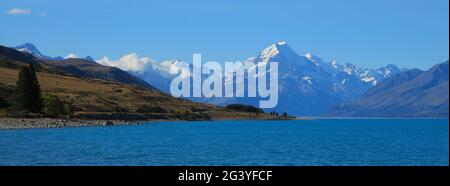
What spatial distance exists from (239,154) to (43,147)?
29.3 metres

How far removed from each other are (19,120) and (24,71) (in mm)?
21411

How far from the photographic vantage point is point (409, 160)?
93562mm

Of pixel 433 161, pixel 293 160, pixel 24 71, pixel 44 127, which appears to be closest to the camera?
pixel 293 160

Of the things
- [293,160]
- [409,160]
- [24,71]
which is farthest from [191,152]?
[24,71]
